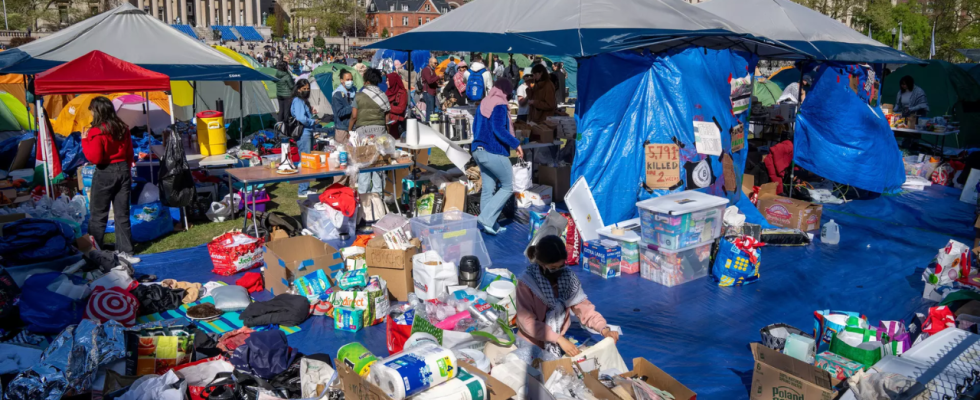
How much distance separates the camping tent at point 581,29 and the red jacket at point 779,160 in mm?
1478

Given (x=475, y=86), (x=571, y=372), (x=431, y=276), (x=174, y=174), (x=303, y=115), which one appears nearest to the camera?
(x=571, y=372)

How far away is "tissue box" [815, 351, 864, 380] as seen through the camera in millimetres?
4105

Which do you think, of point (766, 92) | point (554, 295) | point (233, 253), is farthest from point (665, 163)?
point (766, 92)

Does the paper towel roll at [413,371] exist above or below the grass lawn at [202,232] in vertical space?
above

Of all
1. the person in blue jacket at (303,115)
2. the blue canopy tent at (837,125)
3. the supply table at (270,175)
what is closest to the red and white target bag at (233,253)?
the supply table at (270,175)

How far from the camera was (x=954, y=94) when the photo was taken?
14.8m

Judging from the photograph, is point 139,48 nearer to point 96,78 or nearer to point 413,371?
point 96,78

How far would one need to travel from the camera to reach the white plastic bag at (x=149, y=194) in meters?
7.79

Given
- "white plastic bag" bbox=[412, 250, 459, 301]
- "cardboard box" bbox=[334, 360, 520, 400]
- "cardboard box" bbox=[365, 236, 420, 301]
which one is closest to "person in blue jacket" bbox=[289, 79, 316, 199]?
"cardboard box" bbox=[365, 236, 420, 301]

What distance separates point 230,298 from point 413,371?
3.30m

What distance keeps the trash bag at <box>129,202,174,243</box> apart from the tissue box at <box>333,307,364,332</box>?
11.7 ft

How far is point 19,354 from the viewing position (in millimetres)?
4172

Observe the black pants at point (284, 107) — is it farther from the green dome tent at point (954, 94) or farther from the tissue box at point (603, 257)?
the green dome tent at point (954, 94)

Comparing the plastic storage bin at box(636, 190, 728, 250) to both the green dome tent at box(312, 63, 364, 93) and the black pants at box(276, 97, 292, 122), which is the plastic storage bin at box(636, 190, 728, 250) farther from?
the green dome tent at box(312, 63, 364, 93)
